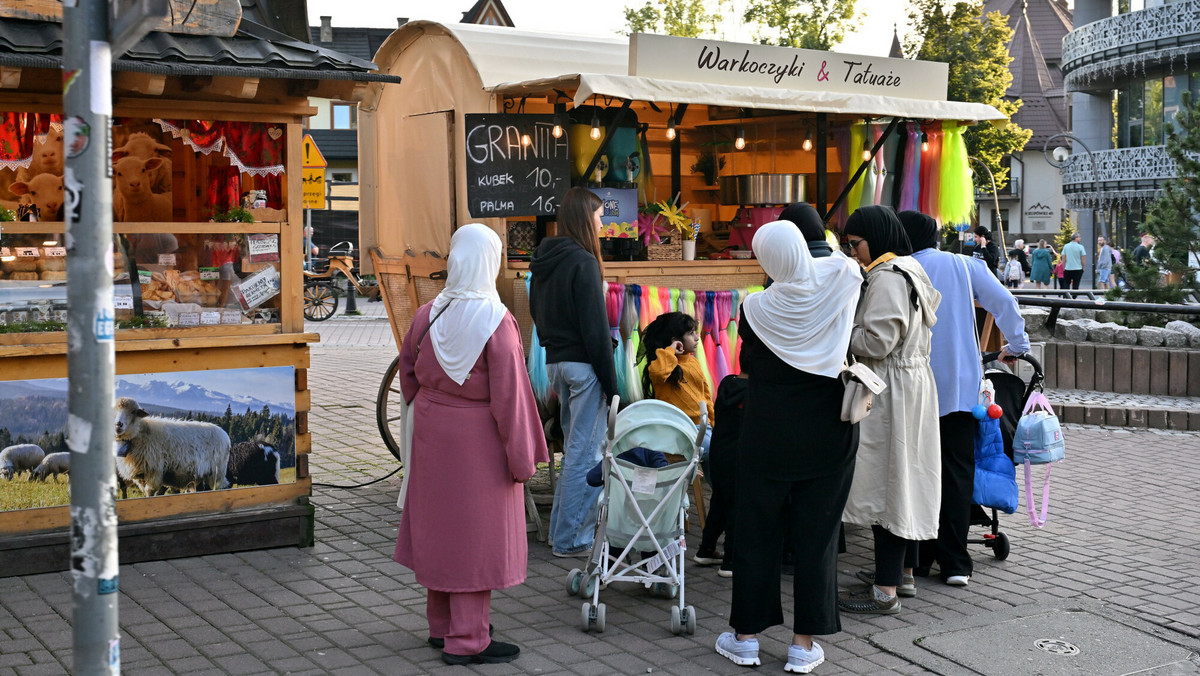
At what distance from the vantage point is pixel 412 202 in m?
8.76

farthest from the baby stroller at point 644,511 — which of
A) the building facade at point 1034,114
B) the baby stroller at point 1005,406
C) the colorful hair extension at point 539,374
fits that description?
the building facade at point 1034,114

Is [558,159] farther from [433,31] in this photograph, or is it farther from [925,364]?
[925,364]

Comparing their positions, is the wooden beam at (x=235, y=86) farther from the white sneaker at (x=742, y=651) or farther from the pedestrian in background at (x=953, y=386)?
the white sneaker at (x=742, y=651)

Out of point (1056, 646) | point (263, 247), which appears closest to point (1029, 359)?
point (1056, 646)

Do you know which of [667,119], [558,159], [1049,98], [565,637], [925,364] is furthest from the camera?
[1049,98]

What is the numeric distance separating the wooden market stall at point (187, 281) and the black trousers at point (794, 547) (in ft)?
9.15

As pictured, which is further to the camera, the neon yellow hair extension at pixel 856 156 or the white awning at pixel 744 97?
the neon yellow hair extension at pixel 856 156

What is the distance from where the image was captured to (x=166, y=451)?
→ 6.30 m

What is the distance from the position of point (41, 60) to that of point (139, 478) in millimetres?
2200

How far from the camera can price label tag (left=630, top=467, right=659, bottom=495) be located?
18.3 feet

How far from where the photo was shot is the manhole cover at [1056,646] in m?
5.17

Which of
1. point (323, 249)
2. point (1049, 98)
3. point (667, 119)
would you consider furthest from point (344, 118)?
point (667, 119)

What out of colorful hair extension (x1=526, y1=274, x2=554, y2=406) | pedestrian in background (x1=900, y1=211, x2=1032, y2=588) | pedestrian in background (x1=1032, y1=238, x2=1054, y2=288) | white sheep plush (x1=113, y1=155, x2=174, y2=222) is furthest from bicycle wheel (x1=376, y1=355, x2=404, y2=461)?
pedestrian in background (x1=1032, y1=238, x2=1054, y2=288)

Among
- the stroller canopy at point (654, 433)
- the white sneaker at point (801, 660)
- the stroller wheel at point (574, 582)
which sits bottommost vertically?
the white sneaker at point (801, 660)
